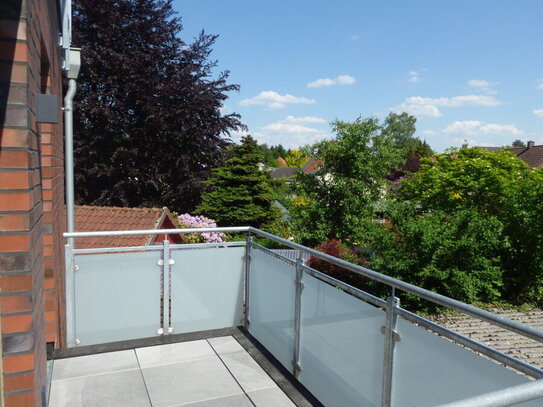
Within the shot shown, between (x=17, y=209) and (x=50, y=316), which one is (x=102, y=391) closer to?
(x=50, y=316)

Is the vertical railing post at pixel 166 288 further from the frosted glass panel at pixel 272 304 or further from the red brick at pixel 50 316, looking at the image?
the red brick at pixel 50 316

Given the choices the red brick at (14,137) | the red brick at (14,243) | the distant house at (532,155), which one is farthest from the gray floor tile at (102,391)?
the distant house at (532,155)

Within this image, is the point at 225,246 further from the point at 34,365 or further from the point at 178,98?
the point at 178,98

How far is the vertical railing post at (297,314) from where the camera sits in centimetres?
375

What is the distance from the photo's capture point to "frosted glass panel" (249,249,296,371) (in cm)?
400

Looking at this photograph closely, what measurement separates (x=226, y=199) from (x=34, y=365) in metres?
19.0

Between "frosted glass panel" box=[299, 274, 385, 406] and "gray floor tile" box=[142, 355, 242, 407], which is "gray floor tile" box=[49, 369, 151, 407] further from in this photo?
"frosted glass panel" box=[299, 274, 385, 406]

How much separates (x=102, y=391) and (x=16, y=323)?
6.21 ft

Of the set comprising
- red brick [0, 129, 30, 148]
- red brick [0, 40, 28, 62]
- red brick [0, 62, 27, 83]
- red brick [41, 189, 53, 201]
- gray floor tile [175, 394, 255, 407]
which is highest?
red brick [0, 40, 28, 62]

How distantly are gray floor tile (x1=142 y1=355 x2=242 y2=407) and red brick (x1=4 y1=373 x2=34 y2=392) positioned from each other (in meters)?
1.59

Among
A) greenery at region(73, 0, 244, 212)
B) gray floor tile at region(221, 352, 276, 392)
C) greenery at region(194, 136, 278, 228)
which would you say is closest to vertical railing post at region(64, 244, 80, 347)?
gray floor tile at region(221, 352, 276, 392)

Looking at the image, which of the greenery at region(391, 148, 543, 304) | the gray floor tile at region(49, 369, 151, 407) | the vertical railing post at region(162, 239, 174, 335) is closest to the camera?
the gray floor tile at region(49, 369, 151, 407)

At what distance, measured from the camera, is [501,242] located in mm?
11117

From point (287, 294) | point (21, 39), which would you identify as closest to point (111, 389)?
point (287, 294)
